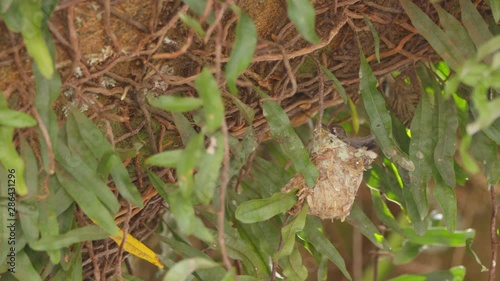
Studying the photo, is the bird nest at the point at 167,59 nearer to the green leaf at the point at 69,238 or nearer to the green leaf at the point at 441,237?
the green leaf at the point at 69,238

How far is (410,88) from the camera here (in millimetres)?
1269

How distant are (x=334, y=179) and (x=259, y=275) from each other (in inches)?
7.1

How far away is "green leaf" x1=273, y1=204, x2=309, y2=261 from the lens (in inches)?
40.4

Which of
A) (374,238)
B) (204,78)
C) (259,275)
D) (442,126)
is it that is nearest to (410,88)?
(442,126)

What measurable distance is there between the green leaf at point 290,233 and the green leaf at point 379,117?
149 mm

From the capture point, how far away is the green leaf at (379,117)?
42.2 inches

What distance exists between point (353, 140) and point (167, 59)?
35 cm

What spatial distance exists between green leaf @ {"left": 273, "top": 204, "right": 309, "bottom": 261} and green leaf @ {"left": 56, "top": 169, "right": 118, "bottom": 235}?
0.24 meters

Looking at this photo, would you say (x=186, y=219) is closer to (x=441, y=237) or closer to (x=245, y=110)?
(x=245, y=110)

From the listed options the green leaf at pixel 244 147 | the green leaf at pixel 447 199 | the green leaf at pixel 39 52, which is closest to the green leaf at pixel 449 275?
the green leaf at pixel 447 199

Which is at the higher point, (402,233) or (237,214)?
(237,214)

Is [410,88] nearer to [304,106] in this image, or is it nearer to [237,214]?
[304,106]

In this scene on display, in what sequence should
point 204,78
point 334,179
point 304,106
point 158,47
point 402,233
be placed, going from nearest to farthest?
point 204,78
point 158,47
point 334,179
point 304,106
point 402,233

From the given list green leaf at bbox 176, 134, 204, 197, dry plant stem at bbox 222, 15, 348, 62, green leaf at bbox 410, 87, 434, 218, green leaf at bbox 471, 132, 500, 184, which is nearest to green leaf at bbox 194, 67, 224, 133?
green leaf at bbox 176, 134, 204, 197
